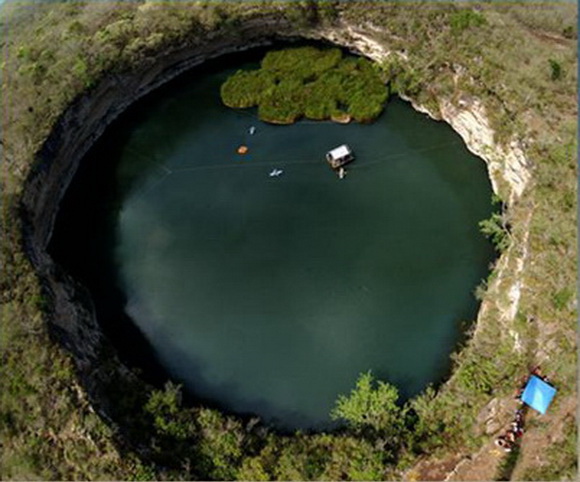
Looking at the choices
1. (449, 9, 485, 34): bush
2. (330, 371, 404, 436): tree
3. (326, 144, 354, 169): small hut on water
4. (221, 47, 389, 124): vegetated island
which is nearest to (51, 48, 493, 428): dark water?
(326, 144, 354, 169): small hut on water

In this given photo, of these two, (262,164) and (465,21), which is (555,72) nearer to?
(465,21)

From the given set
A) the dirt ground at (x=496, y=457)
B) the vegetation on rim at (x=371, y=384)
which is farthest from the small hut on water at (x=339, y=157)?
the dirt ground at (x=496, y=457)

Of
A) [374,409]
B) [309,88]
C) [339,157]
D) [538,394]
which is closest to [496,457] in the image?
[538,394]

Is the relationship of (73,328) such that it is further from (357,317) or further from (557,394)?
(557,394)

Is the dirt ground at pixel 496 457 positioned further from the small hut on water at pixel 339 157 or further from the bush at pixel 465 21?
the bush at pixel 465 21

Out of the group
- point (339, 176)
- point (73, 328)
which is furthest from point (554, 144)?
point (73, 328)

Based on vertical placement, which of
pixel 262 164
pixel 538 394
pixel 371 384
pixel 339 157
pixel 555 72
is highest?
pixel 555 72
